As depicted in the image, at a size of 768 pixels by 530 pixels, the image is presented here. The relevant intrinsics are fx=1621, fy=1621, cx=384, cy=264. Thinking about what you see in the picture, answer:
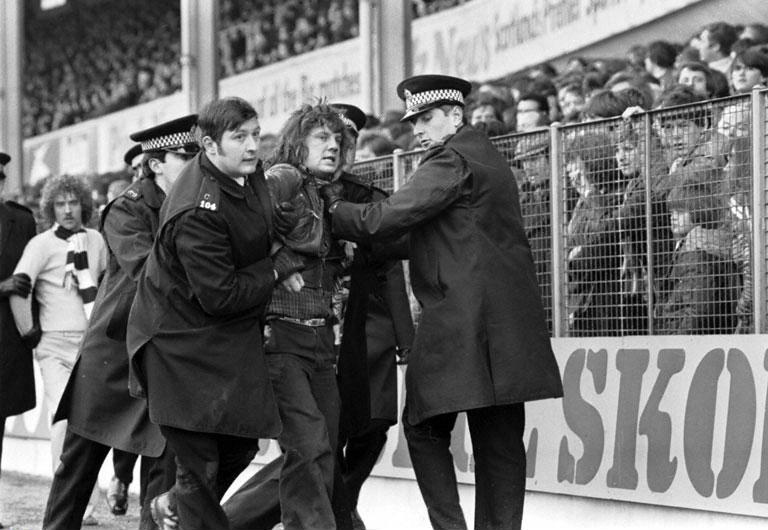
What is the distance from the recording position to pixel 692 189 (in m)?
7.96

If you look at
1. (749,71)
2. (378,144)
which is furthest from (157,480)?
(749,71)

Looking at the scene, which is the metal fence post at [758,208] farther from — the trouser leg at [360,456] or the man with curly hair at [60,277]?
the man with curly hair at [60,277]

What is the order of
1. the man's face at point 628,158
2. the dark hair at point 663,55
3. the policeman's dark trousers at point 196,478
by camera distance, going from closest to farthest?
the policeman's dark trousers at point 196,478 → the man's face at point 628,158 → the dark hair at point 663,55

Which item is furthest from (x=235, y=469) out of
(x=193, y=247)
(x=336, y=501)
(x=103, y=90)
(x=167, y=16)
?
(x=103, y=90)

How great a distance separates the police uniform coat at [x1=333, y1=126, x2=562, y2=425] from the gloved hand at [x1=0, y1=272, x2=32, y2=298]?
10.7ft

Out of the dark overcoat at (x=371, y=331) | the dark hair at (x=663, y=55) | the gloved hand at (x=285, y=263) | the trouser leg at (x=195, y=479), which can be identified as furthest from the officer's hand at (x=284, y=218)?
the dark hair at (x=663, y=55)

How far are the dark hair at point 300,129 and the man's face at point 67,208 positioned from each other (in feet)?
9.32

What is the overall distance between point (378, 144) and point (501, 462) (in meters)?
3.91

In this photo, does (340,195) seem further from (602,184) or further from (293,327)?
(602,184)

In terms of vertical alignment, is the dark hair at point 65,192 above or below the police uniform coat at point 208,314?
above

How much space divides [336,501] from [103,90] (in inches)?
769

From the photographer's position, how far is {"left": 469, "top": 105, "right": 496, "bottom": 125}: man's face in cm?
1053

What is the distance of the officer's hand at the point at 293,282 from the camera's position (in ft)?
22.1

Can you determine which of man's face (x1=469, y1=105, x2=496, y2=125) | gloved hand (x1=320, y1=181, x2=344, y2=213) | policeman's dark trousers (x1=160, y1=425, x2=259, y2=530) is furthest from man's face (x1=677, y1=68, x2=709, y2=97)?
policeman's dark trousers (x1=160, y1=425, x2=259, y2=530)
